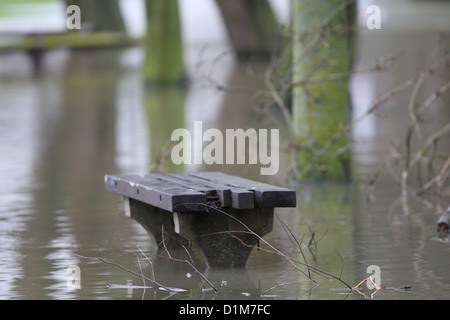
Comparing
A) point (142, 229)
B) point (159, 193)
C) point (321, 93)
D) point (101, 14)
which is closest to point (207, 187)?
point (159, 193)

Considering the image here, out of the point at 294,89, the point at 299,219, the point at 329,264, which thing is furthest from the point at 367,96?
the point at 329,264

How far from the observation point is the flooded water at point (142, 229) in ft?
21.6

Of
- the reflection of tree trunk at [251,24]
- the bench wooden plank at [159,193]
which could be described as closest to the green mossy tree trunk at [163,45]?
the reflection of tree trunk at [251,24]

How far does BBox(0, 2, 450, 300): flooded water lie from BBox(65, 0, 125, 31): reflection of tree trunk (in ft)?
48.7

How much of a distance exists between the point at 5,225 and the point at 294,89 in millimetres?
3575

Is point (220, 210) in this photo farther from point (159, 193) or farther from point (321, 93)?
point (321, 93)

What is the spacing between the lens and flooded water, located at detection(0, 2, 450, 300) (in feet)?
21.6

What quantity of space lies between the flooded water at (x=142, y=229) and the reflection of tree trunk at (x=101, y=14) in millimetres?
14834

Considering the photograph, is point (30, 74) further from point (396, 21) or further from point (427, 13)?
point (427, 13)

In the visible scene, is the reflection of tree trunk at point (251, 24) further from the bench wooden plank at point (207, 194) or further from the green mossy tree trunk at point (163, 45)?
the bench wooden plank at point (207, 194)

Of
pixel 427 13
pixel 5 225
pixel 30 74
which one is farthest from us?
pixel 427 13

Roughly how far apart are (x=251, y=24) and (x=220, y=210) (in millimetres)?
22877

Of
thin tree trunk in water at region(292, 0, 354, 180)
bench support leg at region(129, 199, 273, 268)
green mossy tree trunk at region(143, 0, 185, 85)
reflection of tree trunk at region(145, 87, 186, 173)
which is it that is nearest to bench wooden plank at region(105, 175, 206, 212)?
bench support leg at region(129, 199, 273, 268)

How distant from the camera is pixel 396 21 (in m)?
47.5
